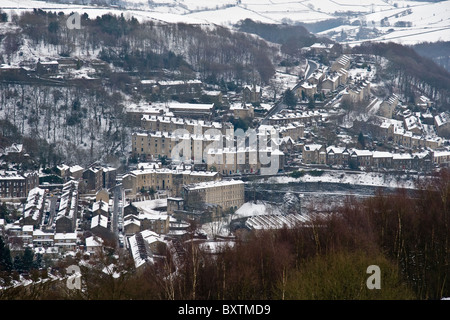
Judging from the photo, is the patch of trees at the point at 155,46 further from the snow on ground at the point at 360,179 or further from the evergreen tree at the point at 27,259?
the evergreen tree at the point at 27,259

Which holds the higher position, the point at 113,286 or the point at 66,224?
the point at 113,286

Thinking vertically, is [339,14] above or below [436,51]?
above

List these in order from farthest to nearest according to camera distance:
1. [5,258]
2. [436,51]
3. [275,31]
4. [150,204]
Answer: [436,51]
[275,31]
[150,204]
[5,258]

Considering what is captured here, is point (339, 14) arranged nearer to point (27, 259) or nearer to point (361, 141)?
point (361, 141)

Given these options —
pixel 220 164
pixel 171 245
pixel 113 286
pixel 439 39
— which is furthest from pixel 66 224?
pixel 439 39

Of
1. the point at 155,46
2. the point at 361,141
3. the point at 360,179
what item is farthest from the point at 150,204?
the point at 155,46

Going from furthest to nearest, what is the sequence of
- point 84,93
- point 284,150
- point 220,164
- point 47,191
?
point 84,93
point 284,150
point 220,164
point 47,191

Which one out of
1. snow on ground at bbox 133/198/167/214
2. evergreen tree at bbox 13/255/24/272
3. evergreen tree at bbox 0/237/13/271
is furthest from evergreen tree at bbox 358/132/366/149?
evergreen tree at bbox 0/237/13/271
